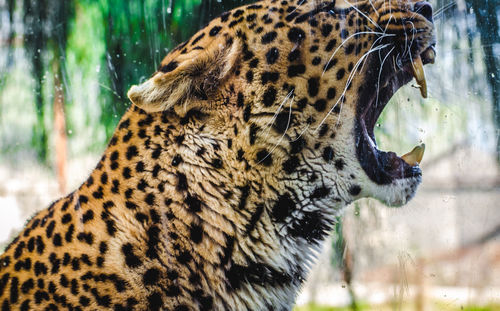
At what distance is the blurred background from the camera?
248 cm

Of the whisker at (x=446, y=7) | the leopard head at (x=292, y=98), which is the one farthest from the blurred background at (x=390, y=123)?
the leopard head at (x=292, y=98)

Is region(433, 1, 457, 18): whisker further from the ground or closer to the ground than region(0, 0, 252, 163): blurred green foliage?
closer to the ground

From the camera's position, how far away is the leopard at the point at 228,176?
1657mm

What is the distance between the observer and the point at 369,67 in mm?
1920

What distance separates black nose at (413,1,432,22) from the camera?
74.5 inches

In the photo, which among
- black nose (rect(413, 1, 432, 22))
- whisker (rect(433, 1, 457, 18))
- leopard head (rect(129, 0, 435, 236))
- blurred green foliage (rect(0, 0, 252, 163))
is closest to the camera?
leopard head (rect(129, 0, 435, 236))

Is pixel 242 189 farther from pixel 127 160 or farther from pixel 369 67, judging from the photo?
pixel 369 67

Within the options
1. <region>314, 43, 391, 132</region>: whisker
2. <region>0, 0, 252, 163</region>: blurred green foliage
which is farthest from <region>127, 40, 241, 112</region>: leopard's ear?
<region>0, 0, 252, 163</region>: blurred green foliage

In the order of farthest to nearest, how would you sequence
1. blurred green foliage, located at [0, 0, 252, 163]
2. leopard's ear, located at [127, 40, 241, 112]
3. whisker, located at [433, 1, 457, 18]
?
1. blurred green foliage, located at [0, 0, 252, 163]
2. whisker, located at [433, 1, 457, 18]
3. leopard's ear, located at [127, 40, 241, 112]

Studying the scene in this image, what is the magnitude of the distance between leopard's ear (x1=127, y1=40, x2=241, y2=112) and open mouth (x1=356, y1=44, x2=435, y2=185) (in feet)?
1.75

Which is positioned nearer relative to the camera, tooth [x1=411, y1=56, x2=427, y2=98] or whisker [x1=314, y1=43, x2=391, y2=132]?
whisker [x1=314, y1=43, x2=391, y2=132]

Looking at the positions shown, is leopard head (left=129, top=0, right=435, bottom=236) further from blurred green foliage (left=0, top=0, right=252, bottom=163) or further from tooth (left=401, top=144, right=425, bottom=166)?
blurred green foliage (left=0, top=0, right=252, bottom=163)

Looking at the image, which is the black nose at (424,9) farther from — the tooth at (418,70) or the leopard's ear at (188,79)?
the leopard's ear at (188,79)

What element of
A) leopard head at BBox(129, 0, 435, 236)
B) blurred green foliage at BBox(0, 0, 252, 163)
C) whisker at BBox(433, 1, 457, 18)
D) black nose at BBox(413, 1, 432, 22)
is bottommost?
leopard head at BBox(129, 0, 435, 236)
